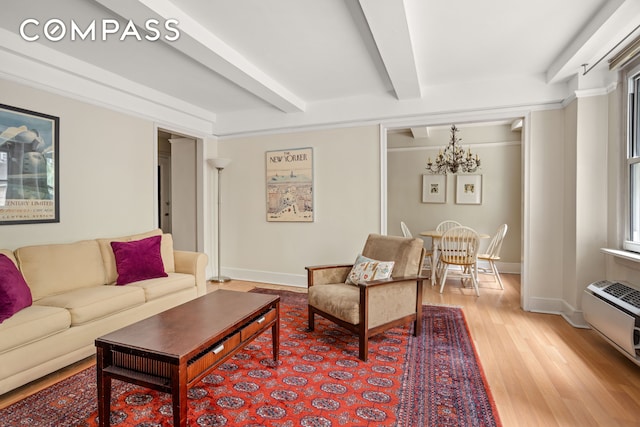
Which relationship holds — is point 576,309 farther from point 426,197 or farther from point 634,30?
point 426,197

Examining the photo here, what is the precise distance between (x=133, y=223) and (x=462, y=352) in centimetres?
362

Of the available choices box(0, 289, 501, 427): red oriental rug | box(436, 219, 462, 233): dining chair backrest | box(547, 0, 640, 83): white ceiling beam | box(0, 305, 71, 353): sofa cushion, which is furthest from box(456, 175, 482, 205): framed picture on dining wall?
box(0, 305, 71, 353): sofa cushion

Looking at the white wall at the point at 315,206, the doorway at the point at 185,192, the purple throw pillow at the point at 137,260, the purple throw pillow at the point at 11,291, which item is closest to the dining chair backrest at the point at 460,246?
the white wall at the point at 315,206

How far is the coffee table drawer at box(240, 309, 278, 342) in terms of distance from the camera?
2.06 metres

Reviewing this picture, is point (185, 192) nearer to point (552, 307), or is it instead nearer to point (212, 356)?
point (212, 356)

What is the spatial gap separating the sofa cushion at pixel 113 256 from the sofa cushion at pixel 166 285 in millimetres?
224

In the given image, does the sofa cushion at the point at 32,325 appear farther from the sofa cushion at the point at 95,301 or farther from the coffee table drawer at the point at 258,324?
the coffee table drawer at the point at 258,324

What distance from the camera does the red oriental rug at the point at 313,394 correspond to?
1.78m

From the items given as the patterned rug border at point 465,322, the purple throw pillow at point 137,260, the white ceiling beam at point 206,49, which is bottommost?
the patterned rug border at point 465,322

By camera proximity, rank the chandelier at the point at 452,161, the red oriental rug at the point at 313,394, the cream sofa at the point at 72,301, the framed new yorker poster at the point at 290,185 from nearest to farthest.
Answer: the red oriental rug at the point at 313,394, the cream sofa at the point at 72,301, the framed new yorker poster at the point at 290,185, the chandelier at the point at 452,161

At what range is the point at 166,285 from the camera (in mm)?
3141

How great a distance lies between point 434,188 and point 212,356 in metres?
5.29

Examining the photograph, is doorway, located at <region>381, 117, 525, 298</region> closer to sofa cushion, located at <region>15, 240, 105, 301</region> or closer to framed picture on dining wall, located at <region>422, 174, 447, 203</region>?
framed picture on dining wall, located at <region>422, 174, 447, 203</region>

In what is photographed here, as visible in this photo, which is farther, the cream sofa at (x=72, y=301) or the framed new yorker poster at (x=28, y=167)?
the framed new yorker poster at (x=28, y=167)
